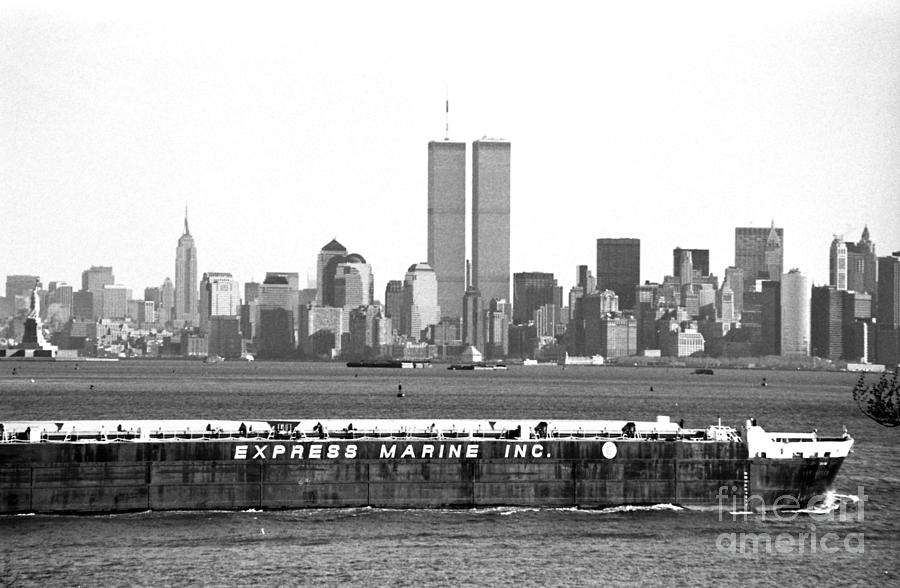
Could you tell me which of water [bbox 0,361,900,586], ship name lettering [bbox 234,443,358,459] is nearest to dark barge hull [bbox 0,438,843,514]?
ship name lettering [bbox 234,443,358,459]

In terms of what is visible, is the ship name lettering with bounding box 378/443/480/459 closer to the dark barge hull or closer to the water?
the dark barge hull

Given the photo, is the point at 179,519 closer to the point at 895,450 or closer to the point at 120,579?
the point at 120,579

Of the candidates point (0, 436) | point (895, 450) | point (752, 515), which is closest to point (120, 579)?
point (0, 436)

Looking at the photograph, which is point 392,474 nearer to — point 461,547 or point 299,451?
point 299,451

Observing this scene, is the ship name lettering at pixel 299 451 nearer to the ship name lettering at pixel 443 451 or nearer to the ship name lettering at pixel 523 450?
the ship name lettering at pixel 443 451

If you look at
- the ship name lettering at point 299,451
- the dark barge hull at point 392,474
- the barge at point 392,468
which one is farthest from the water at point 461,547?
the ship name lettering at point 299,451

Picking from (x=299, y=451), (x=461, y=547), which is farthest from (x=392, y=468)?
(x=461, y=547)
